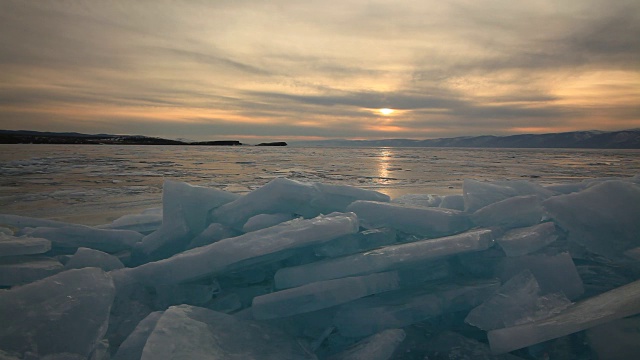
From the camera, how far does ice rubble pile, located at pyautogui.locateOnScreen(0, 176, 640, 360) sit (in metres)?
1.79

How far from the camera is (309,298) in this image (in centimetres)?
200

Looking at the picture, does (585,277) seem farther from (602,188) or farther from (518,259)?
(602,188)

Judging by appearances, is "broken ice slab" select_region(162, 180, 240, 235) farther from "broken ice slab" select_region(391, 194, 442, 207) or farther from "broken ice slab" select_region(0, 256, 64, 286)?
"broken ice slab" select_region(391, 194, 442, 207)

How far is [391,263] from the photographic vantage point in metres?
2.11

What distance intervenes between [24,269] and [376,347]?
2339 mm

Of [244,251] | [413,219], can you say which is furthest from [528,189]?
[244,251]

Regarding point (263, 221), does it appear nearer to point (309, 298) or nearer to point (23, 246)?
point (309, 298)

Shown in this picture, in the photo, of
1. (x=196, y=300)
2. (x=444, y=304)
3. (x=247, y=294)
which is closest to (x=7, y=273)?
(x=196, y=300)

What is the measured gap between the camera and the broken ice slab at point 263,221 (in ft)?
9.11

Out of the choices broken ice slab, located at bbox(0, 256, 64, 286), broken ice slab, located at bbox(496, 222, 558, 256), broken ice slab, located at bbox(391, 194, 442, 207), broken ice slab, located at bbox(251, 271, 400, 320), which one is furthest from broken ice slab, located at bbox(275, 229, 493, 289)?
broken ice slab, located at bbox(391, 194, 442, 207)

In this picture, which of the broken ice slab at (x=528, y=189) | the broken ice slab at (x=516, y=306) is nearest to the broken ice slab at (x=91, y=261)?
the broken ice slab at (x=516, y=306)

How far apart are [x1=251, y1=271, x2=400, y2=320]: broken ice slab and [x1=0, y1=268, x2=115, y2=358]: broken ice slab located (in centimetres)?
81

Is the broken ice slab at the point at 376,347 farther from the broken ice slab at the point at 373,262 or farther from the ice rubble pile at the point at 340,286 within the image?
the broken ice slab at the point at 373,262

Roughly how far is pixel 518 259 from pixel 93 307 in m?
2.49
